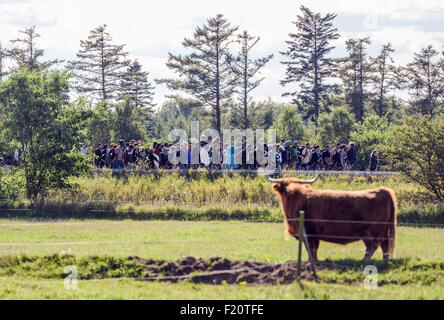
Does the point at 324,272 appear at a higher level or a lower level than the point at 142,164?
lower

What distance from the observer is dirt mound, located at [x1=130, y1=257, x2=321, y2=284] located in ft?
36.6

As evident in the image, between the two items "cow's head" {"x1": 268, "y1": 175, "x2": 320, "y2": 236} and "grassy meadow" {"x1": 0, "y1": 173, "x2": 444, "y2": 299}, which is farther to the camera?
"cow's head" {"x1": 268, "y1": 175, "x2": 320, "y2": 236}

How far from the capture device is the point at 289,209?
13266 millimetres

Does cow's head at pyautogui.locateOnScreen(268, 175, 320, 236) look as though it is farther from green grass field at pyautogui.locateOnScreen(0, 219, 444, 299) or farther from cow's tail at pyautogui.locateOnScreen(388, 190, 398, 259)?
cow's tail at pyautogui.locateOnScreen(388, 190, 398, 259)

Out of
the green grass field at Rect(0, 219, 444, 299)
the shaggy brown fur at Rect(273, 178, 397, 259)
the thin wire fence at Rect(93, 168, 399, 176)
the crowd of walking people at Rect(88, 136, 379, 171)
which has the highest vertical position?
the crowd of walking people at Rect(88, 136, 379, 171)

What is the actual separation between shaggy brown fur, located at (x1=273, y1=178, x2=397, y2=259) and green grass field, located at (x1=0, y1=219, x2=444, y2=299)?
1.71ft

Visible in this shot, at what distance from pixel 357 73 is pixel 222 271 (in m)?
59.9

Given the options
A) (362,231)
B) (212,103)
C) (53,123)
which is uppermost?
(212,103)

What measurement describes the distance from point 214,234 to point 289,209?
4205mm

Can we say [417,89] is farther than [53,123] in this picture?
Yes

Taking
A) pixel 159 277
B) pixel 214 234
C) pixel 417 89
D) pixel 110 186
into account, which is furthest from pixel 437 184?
pixel 417 89

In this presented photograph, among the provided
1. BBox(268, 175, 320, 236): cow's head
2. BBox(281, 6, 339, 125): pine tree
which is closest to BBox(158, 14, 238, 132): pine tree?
BBox(281, 6, 339, 125): pine tree
